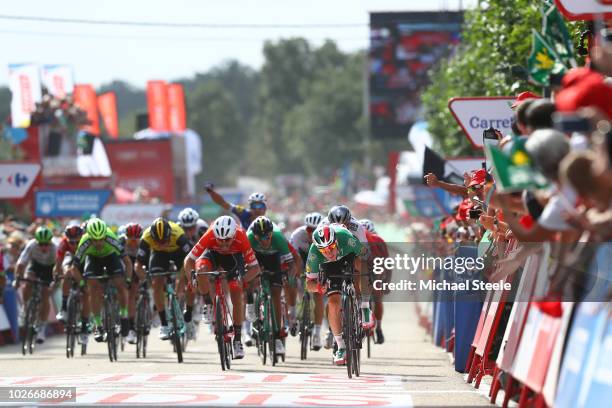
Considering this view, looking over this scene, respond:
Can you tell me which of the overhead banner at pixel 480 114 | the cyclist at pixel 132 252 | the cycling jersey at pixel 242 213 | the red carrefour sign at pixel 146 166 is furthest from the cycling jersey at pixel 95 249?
the red carrefour sign at pixel 146 166

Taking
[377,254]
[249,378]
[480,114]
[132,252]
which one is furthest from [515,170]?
[132,252]

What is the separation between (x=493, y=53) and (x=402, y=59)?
37.6 meters

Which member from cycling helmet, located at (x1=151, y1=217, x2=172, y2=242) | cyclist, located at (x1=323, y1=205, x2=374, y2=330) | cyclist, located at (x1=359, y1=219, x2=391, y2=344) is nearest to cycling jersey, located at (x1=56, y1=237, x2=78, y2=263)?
cycling helmet, located at (x1=151, y1=217, x2=172, y2=242)

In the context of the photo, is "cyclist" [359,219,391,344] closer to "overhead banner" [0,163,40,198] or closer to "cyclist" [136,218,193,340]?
"cyclist" [136,218,193,340]

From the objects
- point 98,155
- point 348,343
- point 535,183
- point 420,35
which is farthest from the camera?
point 98,155

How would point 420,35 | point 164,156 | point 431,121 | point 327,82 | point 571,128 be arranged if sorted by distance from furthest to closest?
point 327,82
point 164,156
point 420,35
point 431,121
point 571,128

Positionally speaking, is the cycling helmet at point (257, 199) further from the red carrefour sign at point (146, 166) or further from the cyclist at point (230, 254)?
the red carrefour sign at point (146, 166)

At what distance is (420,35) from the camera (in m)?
63.0

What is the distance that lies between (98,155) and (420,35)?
17.0m

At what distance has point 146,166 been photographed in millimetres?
Answer: 83438

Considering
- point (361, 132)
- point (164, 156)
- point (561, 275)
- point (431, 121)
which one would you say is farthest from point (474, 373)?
point (361, 132)

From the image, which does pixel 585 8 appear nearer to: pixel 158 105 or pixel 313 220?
pixel 313 220

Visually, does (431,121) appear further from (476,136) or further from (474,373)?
(474,373)

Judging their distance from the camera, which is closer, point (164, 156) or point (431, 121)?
point (431, 121)
